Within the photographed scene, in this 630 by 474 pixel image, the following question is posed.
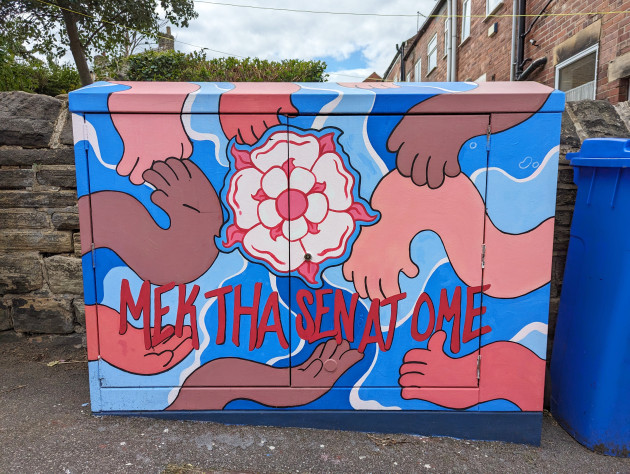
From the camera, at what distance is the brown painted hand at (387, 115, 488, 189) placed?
1.98m

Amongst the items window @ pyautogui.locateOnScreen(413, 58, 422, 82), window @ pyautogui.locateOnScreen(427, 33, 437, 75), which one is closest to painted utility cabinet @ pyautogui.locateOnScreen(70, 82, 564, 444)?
window @ pyautogui.locateOnScreen(427, 33, 437, 75)

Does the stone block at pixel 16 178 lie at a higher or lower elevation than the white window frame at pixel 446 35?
lower

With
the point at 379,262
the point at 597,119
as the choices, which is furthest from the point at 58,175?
the point at 597,119

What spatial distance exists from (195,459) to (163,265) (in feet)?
2.86

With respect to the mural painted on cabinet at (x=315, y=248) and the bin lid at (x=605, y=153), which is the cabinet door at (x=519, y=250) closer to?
the mural painted on cabinet at (x=315, y=248)

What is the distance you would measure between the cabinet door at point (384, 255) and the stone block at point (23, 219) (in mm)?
1770

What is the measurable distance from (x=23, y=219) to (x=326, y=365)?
213 centimetres

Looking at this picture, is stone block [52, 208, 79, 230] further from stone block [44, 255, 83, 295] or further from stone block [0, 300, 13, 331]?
stone block [0, 300, 13, 331]

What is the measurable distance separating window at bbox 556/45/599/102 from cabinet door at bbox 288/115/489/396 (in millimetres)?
5136

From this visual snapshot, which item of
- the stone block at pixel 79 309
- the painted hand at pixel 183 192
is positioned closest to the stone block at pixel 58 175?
the stone block at pixel 79 309

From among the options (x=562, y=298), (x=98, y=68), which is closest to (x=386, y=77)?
(x=98, y=68)

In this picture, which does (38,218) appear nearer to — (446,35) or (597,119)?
(597,119)

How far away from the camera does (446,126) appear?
1982mm

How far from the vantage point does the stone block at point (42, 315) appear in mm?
A: 2910
